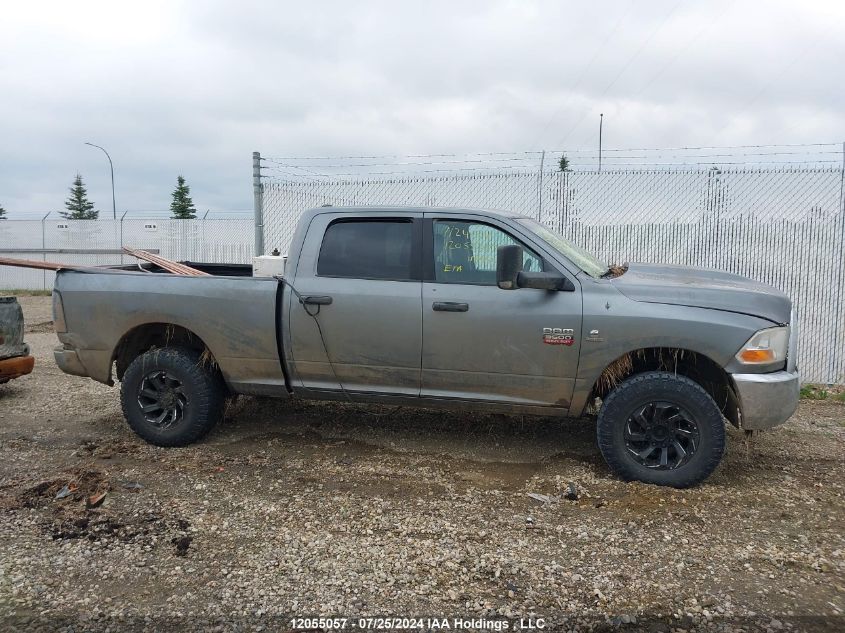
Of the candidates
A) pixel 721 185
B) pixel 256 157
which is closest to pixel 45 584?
pixel 256 157

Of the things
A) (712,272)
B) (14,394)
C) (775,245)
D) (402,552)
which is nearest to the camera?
(402,552)

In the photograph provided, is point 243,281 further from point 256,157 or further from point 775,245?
point 775,245

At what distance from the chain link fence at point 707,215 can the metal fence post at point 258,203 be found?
0.15 metres

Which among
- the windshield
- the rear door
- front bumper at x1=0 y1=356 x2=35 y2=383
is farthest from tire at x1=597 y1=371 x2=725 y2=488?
front bumper at x1=0 y1=356 x2=35 y2=383

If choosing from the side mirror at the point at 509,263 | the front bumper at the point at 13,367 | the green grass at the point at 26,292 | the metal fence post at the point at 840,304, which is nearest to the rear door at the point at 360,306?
the side mirror at the point at 509,263

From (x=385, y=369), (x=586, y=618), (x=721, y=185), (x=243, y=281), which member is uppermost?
(x=721, y=185)

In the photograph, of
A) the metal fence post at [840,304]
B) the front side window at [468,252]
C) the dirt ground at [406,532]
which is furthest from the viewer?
the metal fence post at [840,304]

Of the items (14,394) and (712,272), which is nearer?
(712,272)

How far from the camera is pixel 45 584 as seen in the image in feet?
9.91

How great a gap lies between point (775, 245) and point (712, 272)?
3798 mm

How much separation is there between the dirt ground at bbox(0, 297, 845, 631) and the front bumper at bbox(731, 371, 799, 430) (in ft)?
1.72

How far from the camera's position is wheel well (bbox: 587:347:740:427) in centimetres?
425

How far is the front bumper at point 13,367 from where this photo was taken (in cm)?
612

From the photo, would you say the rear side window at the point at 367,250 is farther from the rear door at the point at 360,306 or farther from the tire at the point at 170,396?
the tire at the point at 170,396
